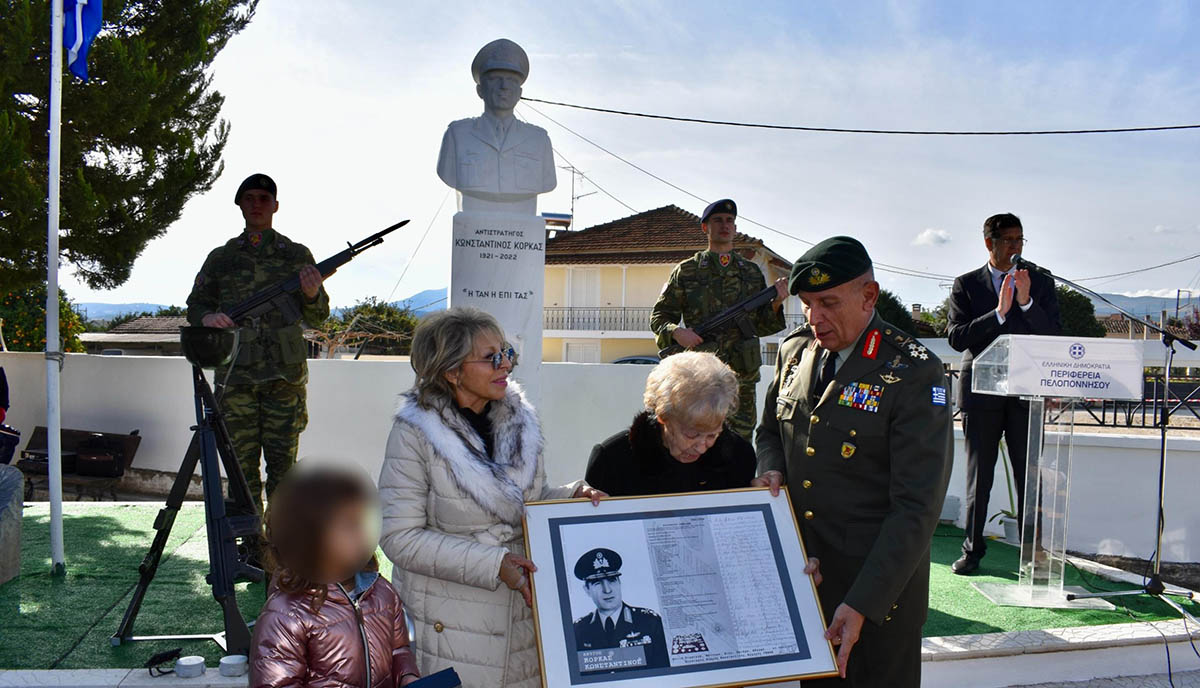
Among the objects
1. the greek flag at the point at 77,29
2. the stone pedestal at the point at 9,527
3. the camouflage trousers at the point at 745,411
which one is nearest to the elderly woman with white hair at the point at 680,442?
the camouflage trousers at the point at 745,411

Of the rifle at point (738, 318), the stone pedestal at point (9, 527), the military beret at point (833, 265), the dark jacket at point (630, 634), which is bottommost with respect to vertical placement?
the stone pedestal at point (9, 527)

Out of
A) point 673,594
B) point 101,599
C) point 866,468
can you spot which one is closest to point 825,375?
point 866,468

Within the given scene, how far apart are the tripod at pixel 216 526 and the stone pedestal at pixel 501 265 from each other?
5.91ft

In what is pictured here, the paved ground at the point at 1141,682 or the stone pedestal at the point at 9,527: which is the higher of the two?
the stone pedestal at the point at 9,527

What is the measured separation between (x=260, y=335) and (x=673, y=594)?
11.8 ft

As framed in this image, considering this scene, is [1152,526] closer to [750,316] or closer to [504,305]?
[750,316]

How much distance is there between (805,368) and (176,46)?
1028cm

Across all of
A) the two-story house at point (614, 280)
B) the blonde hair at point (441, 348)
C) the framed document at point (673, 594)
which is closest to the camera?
the framed document at point (673, 594)

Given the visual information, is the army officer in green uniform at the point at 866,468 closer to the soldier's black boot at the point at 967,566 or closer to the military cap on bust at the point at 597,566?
the military cap on bust at the point at 597,566

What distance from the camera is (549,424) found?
8.02 metres

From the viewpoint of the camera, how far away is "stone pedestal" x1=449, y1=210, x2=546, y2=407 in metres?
5.43

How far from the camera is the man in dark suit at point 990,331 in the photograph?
17.3ft

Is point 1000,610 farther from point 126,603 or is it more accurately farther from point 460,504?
point 126,603

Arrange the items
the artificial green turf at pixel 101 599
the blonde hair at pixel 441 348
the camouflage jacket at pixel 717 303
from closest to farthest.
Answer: the blonde hair at pixel 441 348 → the artificial green turf at pixel 101 599 → the camouflage jacket at pixel 717 303
